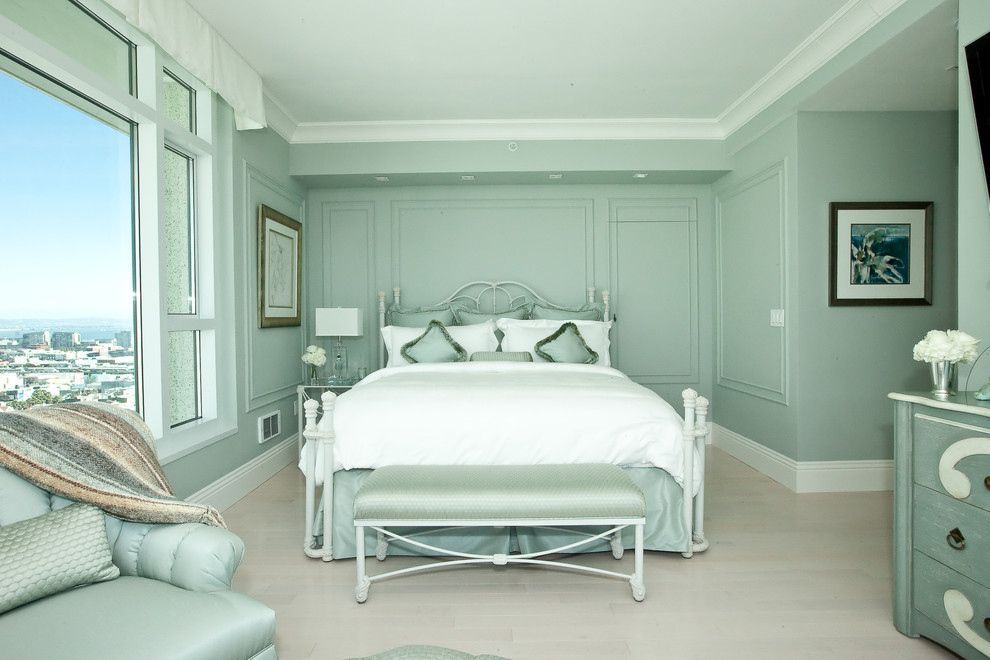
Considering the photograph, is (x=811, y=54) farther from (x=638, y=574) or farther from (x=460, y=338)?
(x=638, y=574)

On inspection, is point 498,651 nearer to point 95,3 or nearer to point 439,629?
point 439,629

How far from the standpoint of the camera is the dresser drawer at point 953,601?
1.71 metres

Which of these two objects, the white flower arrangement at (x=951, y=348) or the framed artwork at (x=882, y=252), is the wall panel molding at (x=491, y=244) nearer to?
the framed artwork at (x=882, y=252)

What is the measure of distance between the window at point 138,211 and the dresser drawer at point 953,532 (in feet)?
10.4

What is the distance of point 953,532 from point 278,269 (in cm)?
415

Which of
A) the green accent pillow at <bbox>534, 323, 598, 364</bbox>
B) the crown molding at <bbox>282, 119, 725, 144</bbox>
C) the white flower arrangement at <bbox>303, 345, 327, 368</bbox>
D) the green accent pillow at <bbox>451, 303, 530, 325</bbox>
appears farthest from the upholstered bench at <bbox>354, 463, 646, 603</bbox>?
the crown molding at <bbox>282, 119, 725, 144</bbox>

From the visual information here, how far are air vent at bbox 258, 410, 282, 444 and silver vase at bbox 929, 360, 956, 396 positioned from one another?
3.76 m

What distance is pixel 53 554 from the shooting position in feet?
4.52

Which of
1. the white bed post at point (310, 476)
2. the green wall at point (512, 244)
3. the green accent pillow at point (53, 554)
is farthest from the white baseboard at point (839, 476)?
the green accent pillow at point (53, 554)

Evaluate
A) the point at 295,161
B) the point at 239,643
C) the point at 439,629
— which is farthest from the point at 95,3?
the point at 439,629

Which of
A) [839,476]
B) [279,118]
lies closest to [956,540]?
[839,476]

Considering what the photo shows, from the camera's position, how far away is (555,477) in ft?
7.44

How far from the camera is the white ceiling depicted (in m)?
2.90

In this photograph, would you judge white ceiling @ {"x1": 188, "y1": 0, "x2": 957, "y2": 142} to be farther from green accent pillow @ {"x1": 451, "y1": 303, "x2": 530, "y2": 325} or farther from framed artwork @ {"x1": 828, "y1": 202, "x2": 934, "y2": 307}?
green accent pillow @ {"x1": 451, "y1": 303, "x2": 530, "y2": 325}
